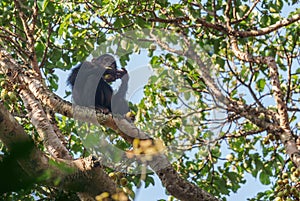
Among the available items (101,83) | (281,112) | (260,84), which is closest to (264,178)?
(281,112)

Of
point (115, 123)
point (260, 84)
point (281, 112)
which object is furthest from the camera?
point (260, 84)

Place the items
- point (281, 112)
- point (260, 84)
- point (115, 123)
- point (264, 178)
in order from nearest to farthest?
point (115, 123)
point (281, 112)
point (264, 178)
point (260, 84)

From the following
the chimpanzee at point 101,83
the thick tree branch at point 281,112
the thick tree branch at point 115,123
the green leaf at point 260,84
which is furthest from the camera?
the green leaf at point 260,84

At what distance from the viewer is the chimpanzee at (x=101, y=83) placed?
4.18 metres

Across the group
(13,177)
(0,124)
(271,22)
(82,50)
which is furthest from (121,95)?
(13,177)

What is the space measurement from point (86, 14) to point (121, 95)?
1.01m

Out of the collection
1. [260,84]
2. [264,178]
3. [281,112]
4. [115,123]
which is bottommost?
[115,123]

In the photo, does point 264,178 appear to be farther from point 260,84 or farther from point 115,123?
point 115,123

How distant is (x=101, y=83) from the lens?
4844 millimetres

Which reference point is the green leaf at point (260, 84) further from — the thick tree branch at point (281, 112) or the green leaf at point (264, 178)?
the green leaf at point (264, 178)

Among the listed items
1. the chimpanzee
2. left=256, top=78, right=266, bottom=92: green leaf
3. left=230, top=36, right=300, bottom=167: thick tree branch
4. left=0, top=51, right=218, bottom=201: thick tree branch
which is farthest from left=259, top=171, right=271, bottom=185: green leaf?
left=0, top=51, right=218, bottom=201: thick tree branch

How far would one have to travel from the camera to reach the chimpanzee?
4184 millimetres

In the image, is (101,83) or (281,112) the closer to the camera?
(281,112)

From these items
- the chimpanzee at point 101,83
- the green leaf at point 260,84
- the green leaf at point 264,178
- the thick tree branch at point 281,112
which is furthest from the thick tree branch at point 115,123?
the green leaf at point 260,84
